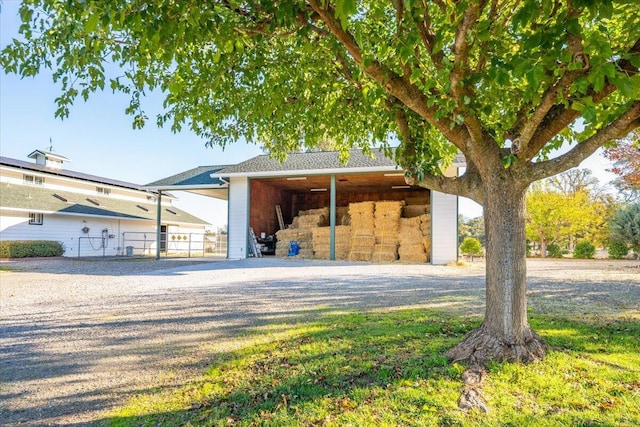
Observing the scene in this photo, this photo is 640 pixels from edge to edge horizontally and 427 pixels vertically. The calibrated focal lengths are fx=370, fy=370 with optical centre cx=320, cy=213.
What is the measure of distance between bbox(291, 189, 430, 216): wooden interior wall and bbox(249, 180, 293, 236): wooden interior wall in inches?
46.2

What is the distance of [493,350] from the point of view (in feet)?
11.6

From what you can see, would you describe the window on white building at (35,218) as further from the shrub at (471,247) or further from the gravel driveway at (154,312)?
the shrub at (471,247)

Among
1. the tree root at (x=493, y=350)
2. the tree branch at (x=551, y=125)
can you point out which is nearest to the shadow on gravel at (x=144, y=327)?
the tree root at (x=493, y=350)

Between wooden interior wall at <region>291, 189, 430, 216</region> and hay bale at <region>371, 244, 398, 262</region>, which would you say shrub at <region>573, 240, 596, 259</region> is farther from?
hay bale at <region>371, 244, 398, 262</region>

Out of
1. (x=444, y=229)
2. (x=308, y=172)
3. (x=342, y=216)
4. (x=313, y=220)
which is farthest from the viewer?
(x=342, y=216)

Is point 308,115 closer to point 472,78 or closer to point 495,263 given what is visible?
point 472,78

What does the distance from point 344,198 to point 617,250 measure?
14931 millimetres

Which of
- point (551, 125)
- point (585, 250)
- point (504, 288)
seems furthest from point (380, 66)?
point (585, 250)

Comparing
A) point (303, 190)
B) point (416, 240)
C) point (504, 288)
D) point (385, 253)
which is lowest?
point (385, 253)

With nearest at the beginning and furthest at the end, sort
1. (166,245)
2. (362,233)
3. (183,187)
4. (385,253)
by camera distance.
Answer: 1. (385,253)
2. (362,233)
3. (183,187)
4. (166,245)

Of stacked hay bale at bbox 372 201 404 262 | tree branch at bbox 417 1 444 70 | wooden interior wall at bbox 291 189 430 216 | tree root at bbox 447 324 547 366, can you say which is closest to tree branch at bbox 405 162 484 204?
tree branch at bbox 417 1 444 70

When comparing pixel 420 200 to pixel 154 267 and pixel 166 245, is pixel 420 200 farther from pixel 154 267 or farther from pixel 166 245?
pixel 166 245

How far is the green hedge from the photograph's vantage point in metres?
18.9

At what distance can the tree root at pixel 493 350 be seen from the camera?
346 cm
